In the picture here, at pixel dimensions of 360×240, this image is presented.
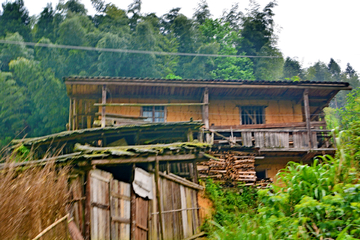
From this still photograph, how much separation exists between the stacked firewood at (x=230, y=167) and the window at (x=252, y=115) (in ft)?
8.98

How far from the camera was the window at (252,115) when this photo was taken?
53.1ft

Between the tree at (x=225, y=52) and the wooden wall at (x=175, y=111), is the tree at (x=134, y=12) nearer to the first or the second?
the tree at (x=225, y=52)

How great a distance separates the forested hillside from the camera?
23312mm

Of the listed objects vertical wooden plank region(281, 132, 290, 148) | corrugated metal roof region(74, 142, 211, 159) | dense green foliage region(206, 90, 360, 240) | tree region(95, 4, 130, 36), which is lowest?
dense green foliage region(206, 90, 360, 240)

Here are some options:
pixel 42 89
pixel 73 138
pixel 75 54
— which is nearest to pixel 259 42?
pixel 75 54

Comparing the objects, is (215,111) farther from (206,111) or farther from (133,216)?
(133,216)

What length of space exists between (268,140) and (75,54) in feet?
57.6

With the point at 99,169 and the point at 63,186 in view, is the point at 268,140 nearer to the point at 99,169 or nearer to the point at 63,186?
the point at 99,169

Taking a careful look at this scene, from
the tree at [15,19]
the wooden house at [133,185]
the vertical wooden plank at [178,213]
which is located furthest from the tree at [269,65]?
the vertical wooden plank at [178,213]

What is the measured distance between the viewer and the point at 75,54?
85.3ft

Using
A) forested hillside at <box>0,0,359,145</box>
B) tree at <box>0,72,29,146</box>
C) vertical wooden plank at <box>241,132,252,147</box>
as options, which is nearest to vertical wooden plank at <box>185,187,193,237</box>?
vertical wooden plank at <box>241,132,252,147</box>

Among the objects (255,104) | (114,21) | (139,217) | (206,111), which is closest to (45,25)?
(114,21)

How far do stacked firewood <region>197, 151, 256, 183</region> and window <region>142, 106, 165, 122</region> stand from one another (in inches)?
129

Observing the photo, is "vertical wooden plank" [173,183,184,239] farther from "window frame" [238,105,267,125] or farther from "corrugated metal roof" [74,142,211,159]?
"window frame" [238,105,267,125]
